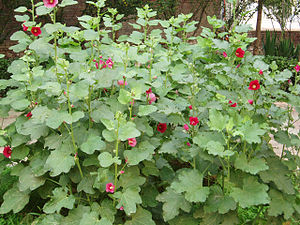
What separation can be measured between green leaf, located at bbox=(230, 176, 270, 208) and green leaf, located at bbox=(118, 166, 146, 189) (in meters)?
0.42

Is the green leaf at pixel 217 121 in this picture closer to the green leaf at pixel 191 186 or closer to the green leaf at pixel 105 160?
the green leaf at pixel 191 186

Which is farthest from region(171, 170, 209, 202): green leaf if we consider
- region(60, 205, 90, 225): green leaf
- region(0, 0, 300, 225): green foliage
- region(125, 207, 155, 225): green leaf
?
region(60, 205, 90, 225): green leaf

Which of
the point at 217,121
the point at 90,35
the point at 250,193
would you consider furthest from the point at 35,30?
the point at 250,193

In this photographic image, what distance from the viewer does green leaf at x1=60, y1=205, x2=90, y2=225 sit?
152cm

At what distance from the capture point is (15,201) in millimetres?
1745

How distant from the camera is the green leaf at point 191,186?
4.49 ft

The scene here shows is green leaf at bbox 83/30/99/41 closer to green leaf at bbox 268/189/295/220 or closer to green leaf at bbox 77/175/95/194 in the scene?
green leaf at bbox 77/175/95/194

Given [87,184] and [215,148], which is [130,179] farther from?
[215,148]

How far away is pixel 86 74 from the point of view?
4.82 ft

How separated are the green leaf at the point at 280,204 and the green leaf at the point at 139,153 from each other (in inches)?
23.2

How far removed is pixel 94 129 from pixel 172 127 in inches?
26.9

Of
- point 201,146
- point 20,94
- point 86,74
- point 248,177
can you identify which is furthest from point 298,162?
point 20,94

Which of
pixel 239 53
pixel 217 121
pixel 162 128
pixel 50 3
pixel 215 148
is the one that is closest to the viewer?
pixel 215 148

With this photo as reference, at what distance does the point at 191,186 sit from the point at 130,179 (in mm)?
285
